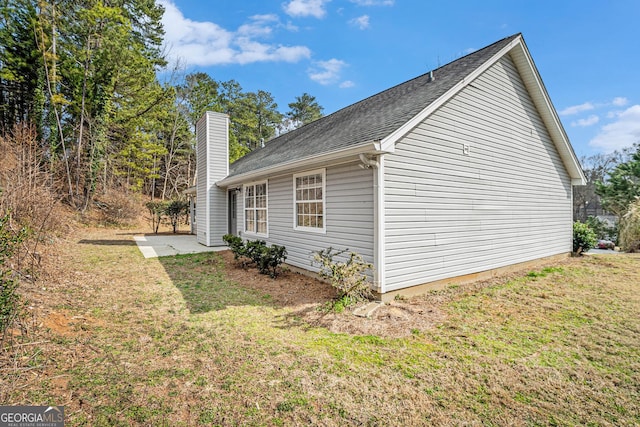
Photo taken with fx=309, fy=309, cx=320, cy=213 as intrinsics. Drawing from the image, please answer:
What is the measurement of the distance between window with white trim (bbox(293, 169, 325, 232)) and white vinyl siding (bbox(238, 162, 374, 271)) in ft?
0.43

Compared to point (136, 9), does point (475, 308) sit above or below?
below

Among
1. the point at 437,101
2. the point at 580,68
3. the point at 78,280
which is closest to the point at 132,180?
the point at 78,280

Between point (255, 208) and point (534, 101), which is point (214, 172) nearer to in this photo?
point (255, 208)

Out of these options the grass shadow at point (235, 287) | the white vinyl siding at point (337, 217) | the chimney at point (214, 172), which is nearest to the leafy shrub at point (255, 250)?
the grass shadow at point (235, 287)

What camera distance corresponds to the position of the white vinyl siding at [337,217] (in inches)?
216

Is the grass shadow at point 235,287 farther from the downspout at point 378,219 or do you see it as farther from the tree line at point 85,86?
the tree line at point 85,86

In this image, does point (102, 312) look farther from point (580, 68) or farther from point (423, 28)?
point (580, 68)

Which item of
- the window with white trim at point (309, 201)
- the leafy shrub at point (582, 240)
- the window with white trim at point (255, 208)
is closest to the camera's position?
the window with white trim at point (309, 201)

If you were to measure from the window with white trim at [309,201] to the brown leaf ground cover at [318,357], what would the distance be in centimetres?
158

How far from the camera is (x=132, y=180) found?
25953mm

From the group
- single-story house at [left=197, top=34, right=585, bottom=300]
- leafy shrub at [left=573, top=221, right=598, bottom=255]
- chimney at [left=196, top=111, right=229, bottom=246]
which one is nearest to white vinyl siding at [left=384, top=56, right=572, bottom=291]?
single-story house at [left=197, top=34, right=585, bottom=300]

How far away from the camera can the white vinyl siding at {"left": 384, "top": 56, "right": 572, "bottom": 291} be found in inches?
222

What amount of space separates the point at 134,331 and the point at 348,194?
3.95 meters

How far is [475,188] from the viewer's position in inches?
276
